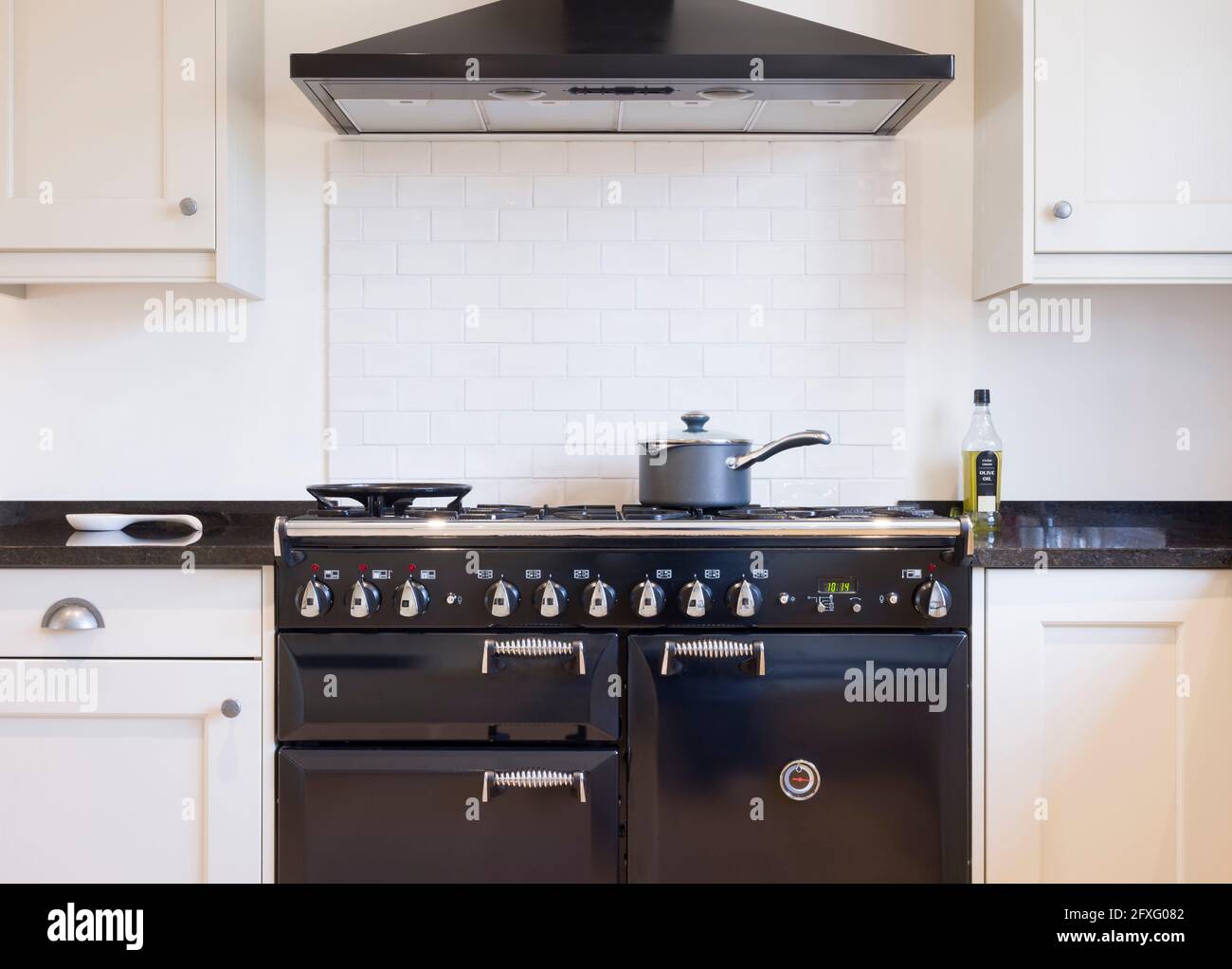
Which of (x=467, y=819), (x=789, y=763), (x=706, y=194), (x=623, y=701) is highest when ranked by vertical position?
(x=706, y=194)

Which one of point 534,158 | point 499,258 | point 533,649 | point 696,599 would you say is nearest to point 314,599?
point 533,649

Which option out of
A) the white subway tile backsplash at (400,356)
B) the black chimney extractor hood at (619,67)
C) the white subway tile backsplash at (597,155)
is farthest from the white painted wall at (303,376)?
the white subway tile backsplash at (597,155)

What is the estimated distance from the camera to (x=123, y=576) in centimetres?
165

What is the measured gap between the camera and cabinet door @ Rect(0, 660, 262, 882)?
5.38ft

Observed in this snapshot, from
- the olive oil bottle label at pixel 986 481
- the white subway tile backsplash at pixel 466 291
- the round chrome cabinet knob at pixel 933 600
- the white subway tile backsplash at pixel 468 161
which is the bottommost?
the round chrome cabinet knob at pixel 933 600

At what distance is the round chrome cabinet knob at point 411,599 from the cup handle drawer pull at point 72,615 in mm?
582

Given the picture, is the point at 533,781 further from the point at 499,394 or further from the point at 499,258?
the point at 499,258

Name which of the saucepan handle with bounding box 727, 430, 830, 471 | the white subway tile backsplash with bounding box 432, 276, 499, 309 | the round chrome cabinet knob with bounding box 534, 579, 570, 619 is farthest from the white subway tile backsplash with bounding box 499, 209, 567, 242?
the round chrome cabinet knob with bounding box 534, 579, 570, 619

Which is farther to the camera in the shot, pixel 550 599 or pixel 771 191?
pixel 771 191

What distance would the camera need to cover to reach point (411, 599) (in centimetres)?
160

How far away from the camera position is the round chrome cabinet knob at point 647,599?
1607 mm

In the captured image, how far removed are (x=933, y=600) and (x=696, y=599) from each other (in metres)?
0.44

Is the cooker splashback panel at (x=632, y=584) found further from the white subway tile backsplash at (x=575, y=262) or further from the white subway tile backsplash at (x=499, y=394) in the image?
the white subway tile backsplash at (x=575, y=262)
